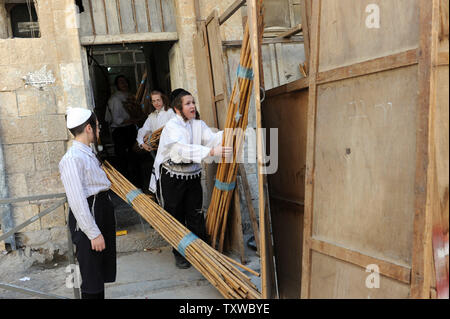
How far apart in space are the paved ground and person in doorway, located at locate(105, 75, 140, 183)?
6.32 feet

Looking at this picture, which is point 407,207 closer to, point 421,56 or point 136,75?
point 421,56

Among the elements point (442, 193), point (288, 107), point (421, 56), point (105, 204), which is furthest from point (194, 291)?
point (421, 56)

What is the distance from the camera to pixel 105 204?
251 centimetres

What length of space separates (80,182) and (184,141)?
1.21 metres

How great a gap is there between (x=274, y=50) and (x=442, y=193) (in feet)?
10.6

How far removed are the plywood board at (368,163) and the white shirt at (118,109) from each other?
399 centimetres

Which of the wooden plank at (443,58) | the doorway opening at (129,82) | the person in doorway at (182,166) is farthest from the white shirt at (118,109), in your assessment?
the wooden plank at (443,58)

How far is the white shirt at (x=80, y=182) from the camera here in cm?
227

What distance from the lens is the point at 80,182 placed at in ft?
7.52

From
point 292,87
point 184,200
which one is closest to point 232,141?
point 292,87

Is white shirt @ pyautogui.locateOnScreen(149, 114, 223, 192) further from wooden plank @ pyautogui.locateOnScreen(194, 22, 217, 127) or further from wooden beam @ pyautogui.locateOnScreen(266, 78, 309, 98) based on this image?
wooden beam @ pyautogui.locateOnScreen(266, 78, 309, 98)

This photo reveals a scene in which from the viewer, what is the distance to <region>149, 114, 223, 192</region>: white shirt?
322cm

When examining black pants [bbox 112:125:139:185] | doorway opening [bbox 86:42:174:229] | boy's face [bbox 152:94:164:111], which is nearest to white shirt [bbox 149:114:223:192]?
boy's face [bbox 152:94:164:111]

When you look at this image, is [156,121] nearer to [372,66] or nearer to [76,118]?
[76,118]
